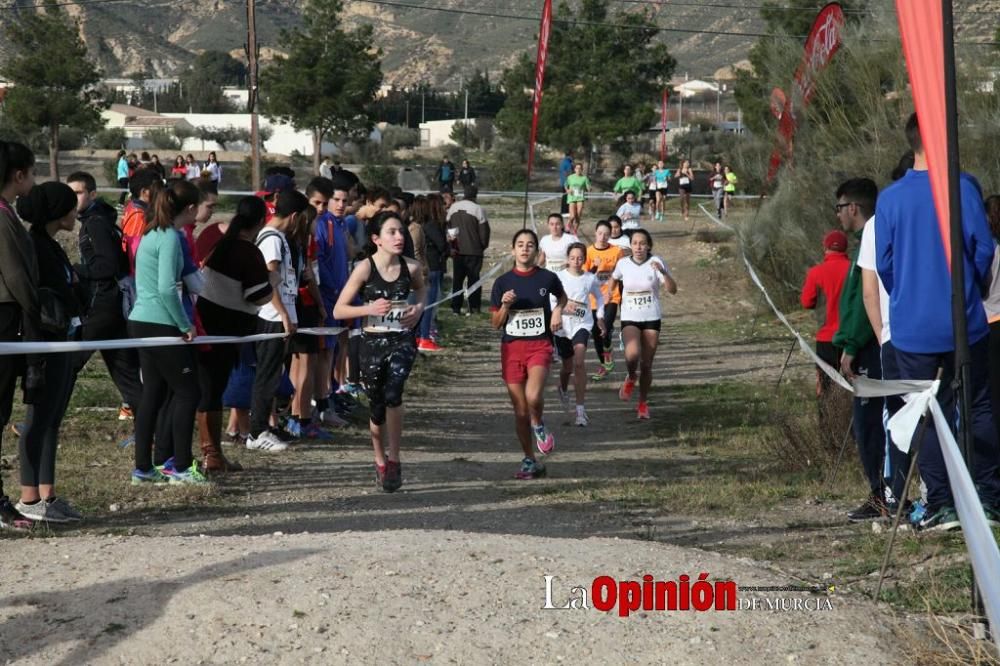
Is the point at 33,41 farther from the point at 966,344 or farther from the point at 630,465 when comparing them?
the point at 966,344

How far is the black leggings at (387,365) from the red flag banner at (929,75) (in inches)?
177

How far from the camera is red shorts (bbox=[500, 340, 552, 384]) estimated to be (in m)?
10.5

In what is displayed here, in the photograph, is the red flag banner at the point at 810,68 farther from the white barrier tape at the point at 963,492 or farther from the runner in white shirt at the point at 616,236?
the white barrier tape at the point at 963,492

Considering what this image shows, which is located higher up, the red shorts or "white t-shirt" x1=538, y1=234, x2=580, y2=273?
"white t-shirt" x1=538, y1=234, x2=580, y2=273

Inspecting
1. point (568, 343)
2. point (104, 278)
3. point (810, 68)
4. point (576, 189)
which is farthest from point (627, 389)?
point (576, 189)

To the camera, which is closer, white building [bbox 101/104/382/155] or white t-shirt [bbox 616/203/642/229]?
white t-shirt [bbox 616/203/642/229]

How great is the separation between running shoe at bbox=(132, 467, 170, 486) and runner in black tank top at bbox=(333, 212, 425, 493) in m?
1.41

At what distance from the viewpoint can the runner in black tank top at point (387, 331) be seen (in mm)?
9375

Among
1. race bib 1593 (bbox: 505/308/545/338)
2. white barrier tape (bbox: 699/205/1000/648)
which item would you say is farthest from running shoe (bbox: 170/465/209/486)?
white barrier tape (bbox: 699/205/1000/648)

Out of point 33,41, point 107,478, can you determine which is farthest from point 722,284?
point 33,41

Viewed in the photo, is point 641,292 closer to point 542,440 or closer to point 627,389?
point 627,389

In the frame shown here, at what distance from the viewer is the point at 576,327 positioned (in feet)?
43.4

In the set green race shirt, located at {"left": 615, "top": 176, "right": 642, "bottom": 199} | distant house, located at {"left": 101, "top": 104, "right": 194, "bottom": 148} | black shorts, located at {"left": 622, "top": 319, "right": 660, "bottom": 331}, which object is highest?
distant house, located at {"left": 101, "top": 104, "right": 194, "bottom": 148}

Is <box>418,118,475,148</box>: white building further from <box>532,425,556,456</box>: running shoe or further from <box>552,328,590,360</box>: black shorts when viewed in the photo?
<box>532,425,556,456</box>: running shoe
